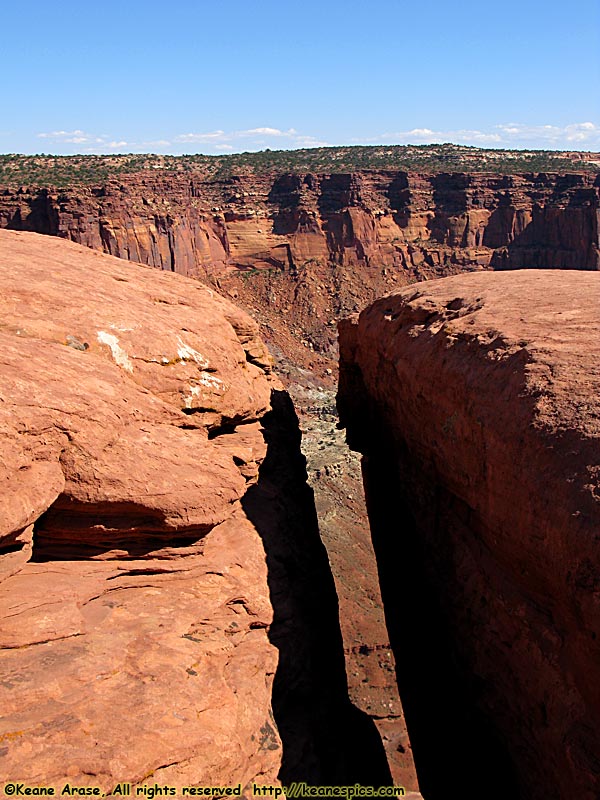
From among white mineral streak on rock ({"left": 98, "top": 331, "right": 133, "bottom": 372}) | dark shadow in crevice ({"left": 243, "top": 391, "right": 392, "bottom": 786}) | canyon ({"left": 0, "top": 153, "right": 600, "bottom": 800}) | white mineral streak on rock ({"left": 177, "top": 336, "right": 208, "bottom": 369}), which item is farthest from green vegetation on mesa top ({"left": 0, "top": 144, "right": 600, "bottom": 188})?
white mineral streak on rock ({"left": 98, "top": 331, "right": 133, "bottom": 372})

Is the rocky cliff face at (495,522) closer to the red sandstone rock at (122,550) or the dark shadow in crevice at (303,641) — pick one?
the dark shadow in crevice at (303,641)

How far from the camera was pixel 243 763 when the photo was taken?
25.3 ft

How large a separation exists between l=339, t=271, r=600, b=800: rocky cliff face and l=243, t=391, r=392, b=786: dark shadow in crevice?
1.39 meters

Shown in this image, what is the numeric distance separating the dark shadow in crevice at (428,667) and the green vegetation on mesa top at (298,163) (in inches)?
1655

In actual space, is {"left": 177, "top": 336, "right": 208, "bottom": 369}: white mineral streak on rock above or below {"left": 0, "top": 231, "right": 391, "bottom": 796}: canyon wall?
above

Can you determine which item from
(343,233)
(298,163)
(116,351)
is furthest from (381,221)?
(116,351)

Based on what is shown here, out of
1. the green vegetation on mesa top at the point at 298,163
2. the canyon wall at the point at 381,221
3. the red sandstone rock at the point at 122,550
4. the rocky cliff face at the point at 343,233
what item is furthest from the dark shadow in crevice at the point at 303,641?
the green vegetation on mesa top at the point at 298,163

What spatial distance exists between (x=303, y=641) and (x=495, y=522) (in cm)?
363

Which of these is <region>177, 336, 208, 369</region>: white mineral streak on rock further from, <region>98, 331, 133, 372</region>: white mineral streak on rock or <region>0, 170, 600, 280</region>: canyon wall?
<region>0, 170, 600, 280</region>: canyon wall

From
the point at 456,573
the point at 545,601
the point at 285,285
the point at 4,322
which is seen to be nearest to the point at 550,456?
the point at 545,601

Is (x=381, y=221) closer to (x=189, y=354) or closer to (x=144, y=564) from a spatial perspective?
(x=189, y=354)

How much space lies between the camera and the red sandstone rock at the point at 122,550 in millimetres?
6602

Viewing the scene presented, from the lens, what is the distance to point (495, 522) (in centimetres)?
821

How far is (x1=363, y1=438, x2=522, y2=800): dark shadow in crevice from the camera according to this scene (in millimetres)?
9188
